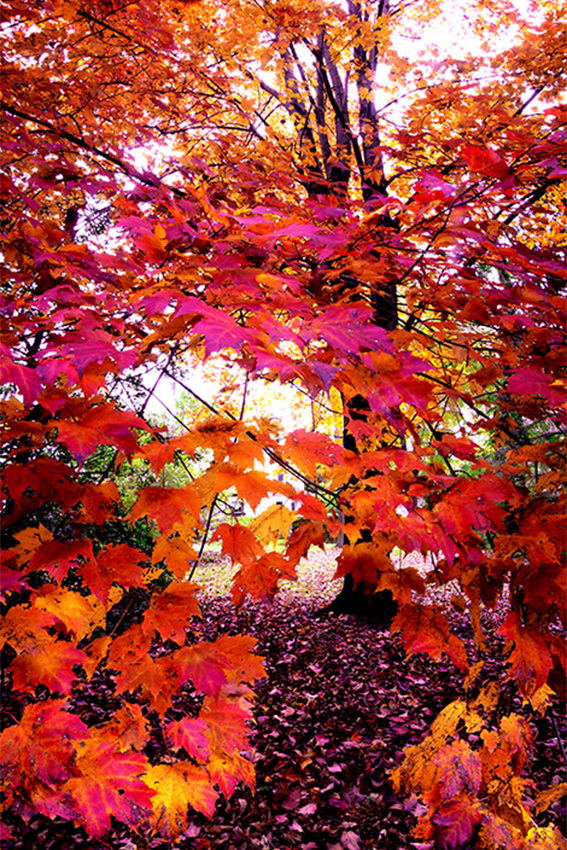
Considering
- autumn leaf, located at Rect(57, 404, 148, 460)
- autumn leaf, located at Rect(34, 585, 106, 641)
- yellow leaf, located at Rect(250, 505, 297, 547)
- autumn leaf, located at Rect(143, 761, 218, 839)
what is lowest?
autumn leaf, located at Rect(143, 761, 218, 839)

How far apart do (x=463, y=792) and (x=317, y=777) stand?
6.10 feet

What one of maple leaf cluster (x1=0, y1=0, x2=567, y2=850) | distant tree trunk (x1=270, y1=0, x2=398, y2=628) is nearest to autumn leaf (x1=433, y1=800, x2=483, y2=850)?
maple leaf cluster (x1=0, y1=0, x2=567, y2=850)

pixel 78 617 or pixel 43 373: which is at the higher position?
pixel 43 373

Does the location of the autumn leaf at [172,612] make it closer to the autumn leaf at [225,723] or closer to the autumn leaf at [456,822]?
the autumn leaf at [225,723]

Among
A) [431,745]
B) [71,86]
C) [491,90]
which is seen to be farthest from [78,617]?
[491,90]

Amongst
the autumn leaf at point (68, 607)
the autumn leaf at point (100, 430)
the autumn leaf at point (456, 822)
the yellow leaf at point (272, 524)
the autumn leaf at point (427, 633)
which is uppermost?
the autumn leaf at point (100, 430)

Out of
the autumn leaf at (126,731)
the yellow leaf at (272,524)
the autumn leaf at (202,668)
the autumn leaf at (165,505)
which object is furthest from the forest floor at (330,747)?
the autumn leaf at (165,505)

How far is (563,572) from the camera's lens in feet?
4.77

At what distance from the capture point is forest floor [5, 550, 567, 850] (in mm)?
2742

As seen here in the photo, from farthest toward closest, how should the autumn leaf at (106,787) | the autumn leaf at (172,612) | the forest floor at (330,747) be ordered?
the forest floor at (330,747) < the autumn leaf at (172,612) < the autumn leaf at (106,787)

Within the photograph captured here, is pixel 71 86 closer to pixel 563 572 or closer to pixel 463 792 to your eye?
pixel 563 572

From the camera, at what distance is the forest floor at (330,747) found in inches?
108

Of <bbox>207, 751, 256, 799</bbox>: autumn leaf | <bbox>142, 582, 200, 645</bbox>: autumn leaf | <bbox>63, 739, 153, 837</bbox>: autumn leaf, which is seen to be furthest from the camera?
<bbox>207, 751, 256, 799</bbox>: autumn leaf

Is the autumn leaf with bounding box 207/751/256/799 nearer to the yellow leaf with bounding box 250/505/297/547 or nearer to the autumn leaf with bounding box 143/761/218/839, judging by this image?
the autumn leaf with bounding box 143/761/218/839
